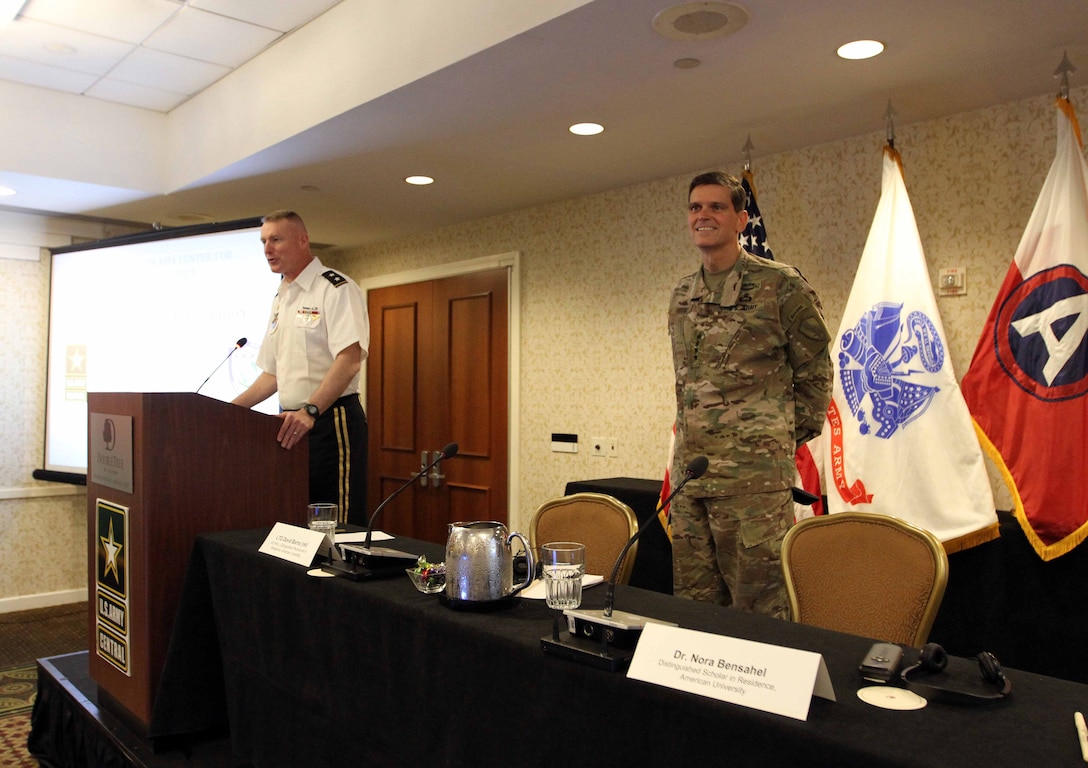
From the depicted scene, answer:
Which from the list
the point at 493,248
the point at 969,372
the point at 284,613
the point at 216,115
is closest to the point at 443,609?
the point at 284,613

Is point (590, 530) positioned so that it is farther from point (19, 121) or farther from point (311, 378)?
point (19, 121)

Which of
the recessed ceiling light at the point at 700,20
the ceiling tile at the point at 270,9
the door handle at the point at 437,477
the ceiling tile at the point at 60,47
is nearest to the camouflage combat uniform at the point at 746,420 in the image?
the recessed ceiling light at the point at 700,20

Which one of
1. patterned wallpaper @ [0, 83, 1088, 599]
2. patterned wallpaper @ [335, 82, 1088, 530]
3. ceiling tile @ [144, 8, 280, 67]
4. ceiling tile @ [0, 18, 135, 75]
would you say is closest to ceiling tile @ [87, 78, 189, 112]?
ceiling tile @ [0, 18, 135, 75]

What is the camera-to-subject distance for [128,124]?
4285 mm

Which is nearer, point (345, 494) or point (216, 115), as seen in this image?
point (345, 494)

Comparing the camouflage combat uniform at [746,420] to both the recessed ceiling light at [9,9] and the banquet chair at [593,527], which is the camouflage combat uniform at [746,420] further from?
the recessed ceiling light at [9,9]

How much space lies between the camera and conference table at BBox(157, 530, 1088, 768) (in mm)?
911

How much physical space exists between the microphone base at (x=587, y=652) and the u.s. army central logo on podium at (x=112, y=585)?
1407mm

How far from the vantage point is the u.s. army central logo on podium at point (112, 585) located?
83.9 inches

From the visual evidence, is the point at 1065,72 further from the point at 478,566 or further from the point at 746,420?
the point at 478,566

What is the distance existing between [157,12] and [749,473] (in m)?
2.79

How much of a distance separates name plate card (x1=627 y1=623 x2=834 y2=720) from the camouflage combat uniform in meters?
0.97

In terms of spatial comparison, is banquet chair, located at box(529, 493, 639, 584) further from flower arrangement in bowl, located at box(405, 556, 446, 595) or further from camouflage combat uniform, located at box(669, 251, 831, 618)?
flower arrangement in bowl, located at box(405, 556, 446, 595)

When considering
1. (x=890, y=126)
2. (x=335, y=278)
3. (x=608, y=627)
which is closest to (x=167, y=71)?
(x=335, y=278)
